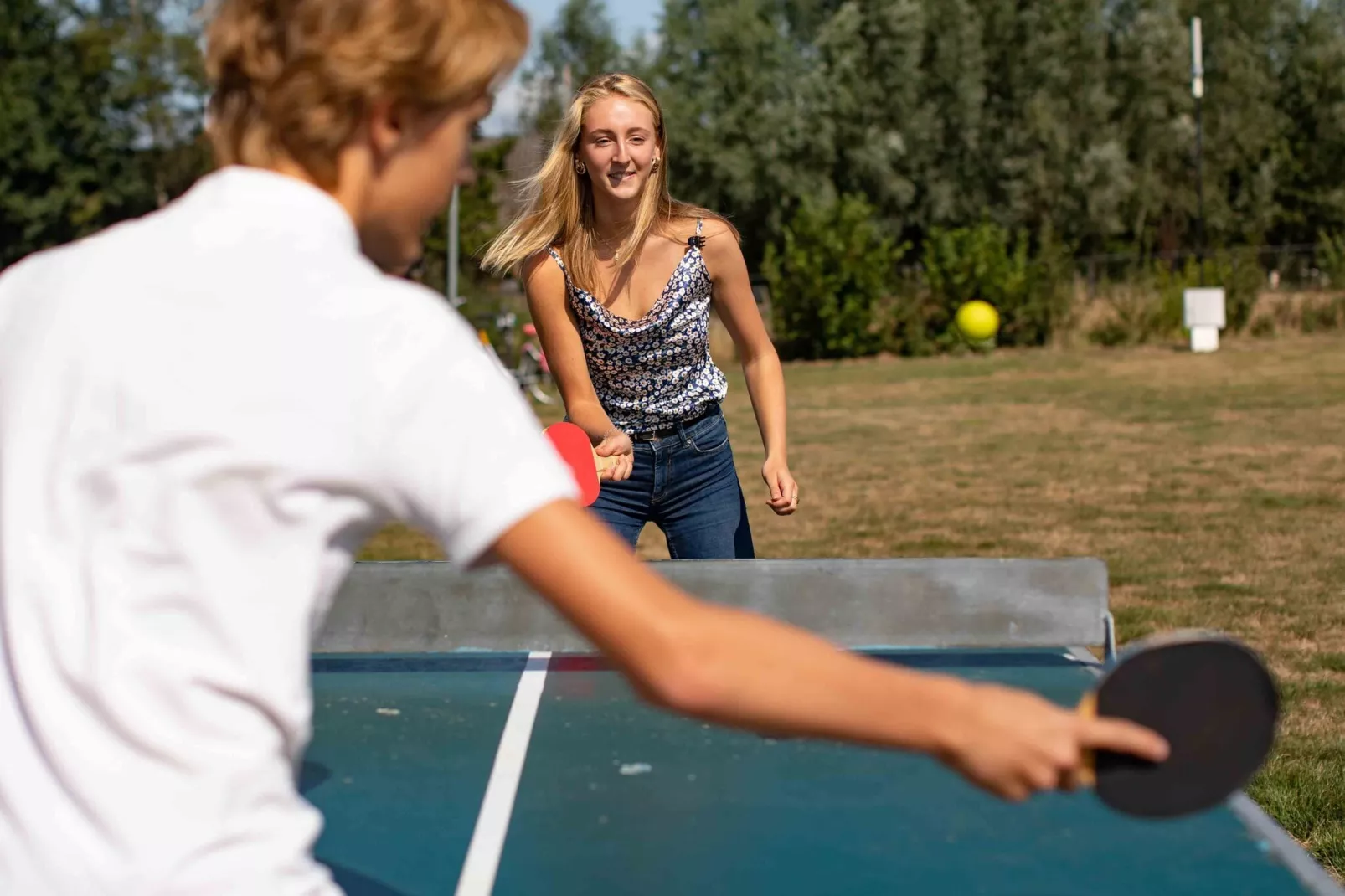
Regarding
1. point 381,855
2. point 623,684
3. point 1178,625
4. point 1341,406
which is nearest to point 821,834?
point 381,855

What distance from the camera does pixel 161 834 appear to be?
4.66 ft

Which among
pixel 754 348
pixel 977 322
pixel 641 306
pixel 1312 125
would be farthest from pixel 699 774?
pixel 1312 125

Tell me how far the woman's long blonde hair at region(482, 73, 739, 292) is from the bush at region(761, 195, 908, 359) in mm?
23836

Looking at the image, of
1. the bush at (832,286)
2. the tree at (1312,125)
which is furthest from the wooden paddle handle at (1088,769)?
the tree at (1312,125)

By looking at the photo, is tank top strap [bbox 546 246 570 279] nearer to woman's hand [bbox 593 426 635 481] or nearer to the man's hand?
woman's hand [bbox 593 426 635 481]

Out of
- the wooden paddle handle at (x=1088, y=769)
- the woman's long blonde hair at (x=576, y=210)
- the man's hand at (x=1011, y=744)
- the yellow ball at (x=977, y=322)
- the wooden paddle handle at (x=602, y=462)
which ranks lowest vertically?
the yellow ball at (x=977, y=322)

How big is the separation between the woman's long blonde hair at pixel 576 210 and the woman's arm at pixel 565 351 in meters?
0.07

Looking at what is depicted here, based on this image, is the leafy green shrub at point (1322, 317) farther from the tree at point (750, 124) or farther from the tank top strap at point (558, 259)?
the tank top strap at point (558, 259)

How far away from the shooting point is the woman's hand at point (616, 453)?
472 centimetres

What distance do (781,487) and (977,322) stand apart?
77.6 feet

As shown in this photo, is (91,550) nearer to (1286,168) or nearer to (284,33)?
(284,33)

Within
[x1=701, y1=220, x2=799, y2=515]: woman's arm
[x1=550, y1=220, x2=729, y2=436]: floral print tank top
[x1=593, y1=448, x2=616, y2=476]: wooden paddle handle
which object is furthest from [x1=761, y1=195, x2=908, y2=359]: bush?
[x1=593, y1=448, x2=616, y2=476]: wooden paddle handle

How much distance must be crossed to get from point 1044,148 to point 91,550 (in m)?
53.9

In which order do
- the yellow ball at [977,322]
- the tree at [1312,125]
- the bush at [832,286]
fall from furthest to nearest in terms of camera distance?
the tree at [1312,125] < the bush at [832,286] < the yellow ball at [977,322]
